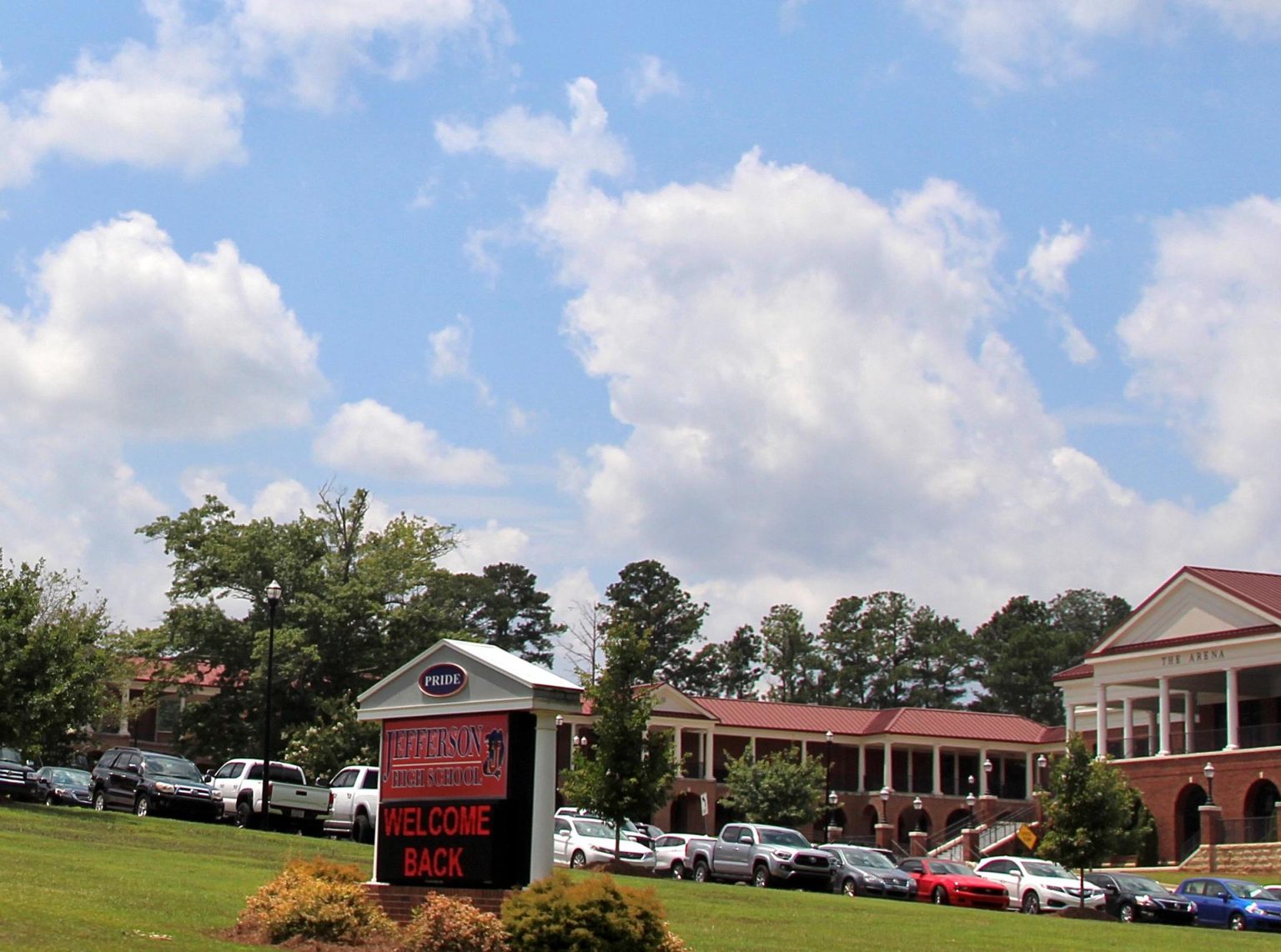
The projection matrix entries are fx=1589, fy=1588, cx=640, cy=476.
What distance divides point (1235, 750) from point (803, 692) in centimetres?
6973

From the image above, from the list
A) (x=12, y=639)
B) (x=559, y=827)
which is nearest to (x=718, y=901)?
(x=559, y=827)

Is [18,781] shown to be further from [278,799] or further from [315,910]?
[315,910]

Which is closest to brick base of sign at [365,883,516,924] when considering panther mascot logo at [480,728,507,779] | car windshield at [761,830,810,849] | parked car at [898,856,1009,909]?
panther mascot logo at [480,728,507,779]

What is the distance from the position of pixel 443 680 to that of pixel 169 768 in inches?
929

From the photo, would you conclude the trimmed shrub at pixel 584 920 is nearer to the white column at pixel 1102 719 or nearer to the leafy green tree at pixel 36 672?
the leafy green tree at pixel 36 672

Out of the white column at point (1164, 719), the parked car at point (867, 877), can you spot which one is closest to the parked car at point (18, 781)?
the parked car at point (867, 877)

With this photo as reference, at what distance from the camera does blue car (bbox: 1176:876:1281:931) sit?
113 feet

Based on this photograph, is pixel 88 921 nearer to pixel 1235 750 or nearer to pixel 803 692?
pixel 1235 750

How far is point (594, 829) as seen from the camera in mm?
37906

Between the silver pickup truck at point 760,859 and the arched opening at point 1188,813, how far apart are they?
2346cm

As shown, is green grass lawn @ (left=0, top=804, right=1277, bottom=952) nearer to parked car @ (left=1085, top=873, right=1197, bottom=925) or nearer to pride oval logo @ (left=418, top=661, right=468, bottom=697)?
pride oval logo @ (left=418, top=661, right=468, bottom=697)

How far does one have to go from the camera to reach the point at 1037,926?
25859 millimetres

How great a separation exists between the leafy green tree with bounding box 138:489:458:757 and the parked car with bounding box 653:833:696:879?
19794 mm

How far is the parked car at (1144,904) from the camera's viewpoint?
35.5 m
